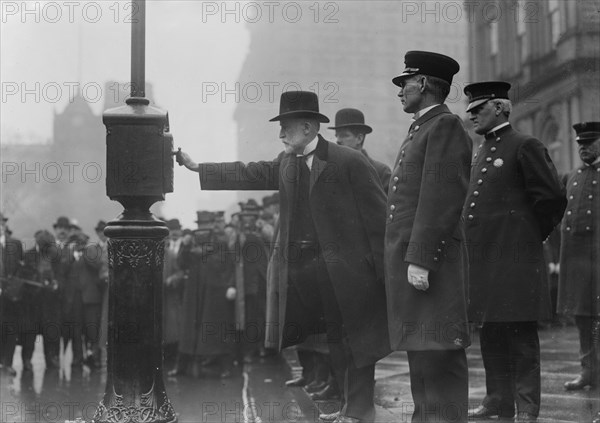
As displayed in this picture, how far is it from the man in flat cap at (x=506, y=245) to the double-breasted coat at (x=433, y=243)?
1.08 metres

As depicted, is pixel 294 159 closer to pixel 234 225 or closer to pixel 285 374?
pixel 285 374

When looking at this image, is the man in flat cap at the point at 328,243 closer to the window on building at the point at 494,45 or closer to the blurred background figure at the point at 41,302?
the blurred background figure at the point at 41,302

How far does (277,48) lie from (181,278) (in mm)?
19594

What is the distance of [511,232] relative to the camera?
5406 mm

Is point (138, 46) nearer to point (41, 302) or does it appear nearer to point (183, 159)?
point (183, 159)

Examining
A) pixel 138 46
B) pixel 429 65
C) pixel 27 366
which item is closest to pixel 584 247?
pixel 429 65

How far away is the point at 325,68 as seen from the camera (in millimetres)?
28203

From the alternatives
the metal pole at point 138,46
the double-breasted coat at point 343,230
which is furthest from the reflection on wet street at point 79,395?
the metal pole at point 138,46

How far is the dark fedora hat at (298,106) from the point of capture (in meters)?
5.45

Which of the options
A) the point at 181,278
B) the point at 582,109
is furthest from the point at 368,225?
the point at 582,109

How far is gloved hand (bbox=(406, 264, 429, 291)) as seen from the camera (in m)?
4.20

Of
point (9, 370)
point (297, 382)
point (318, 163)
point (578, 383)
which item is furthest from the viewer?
point (9, 370)

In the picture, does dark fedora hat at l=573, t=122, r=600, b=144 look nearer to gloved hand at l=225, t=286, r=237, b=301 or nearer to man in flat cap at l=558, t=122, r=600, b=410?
man in flat cap at l=558, t=122, r=600, b=410

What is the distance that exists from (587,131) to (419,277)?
3.30 meters
